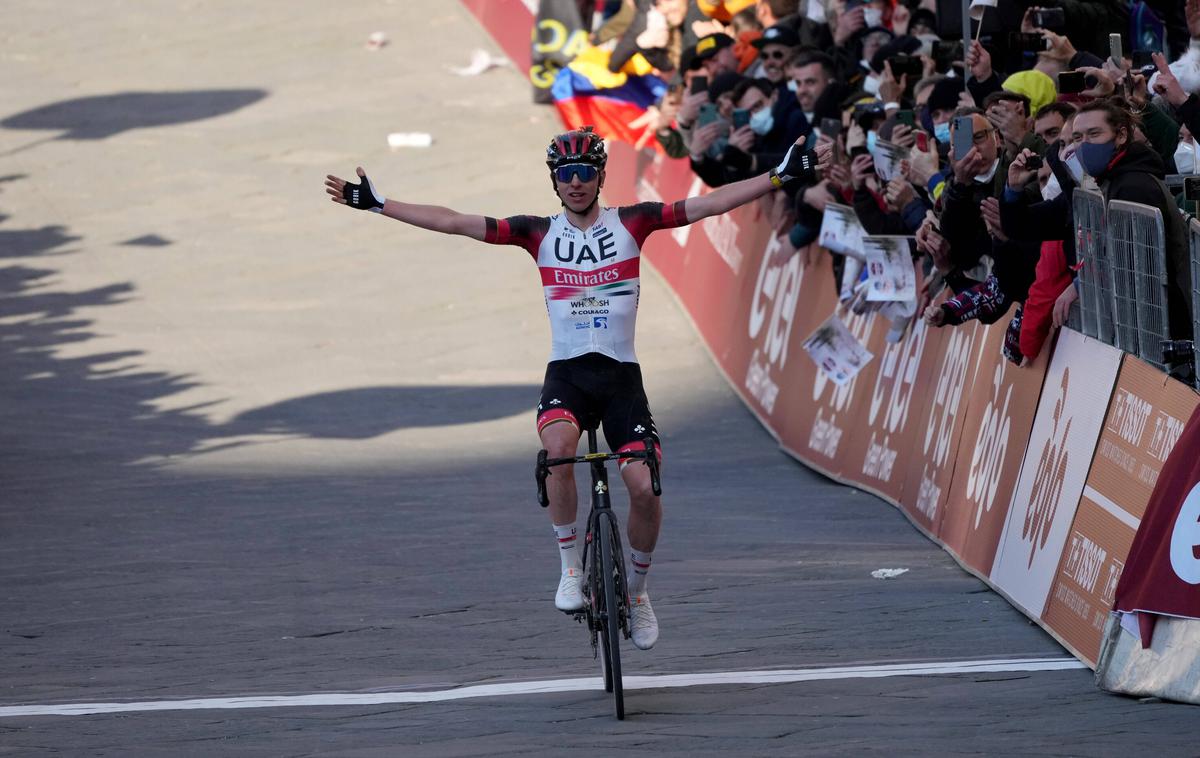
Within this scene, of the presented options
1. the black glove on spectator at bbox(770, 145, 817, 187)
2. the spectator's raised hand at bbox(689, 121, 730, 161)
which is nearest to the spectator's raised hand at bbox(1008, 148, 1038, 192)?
the black glove on spectator at bbox(770, 145, 817, 187)

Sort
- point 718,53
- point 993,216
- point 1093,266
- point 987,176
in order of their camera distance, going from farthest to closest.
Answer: point 718,53 < point 987,176 < point 993,216 < point 1093,266

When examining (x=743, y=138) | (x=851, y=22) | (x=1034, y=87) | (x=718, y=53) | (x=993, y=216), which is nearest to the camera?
(x=993, y=216)

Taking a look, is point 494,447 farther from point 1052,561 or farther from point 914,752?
point 914,752

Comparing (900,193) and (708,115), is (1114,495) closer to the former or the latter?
(900,193)

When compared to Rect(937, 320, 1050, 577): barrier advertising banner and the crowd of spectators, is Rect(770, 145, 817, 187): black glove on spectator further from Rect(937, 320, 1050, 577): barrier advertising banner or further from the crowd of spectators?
Rect(937, 320, 1050, 577): barrier advertising banner

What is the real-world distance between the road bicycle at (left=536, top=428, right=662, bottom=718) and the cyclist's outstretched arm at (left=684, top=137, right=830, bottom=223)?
1.14 m

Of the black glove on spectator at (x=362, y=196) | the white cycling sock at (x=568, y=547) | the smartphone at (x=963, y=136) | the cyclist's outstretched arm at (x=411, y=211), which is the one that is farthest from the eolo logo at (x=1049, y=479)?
the black glove on spectator at (x=362, y=196)

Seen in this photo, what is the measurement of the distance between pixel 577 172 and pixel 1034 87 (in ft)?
11.8

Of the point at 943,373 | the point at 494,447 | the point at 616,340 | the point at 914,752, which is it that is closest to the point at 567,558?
the point at 616,340

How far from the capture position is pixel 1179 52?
13.9m

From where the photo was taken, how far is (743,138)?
16.1 meters

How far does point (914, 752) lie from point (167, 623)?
5.31 metres

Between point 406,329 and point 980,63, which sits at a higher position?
point 980,63

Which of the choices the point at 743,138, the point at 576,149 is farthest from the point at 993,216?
the point at 743,138
